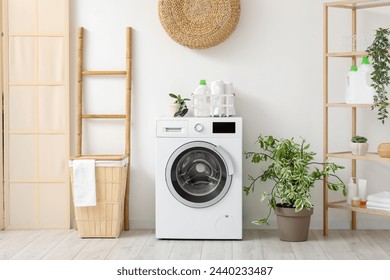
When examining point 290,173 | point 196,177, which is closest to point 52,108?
point 196,177

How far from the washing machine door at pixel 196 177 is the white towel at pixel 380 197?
3.24 feet

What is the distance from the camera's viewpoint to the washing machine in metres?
4.76

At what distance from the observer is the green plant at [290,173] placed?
4730mm

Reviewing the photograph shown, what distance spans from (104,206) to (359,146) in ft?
5.94

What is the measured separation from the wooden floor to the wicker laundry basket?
78 mm

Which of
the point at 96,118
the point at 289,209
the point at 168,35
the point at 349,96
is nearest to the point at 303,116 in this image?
the point at 349,96

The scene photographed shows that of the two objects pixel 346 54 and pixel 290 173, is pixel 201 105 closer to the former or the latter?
pixel 290 173

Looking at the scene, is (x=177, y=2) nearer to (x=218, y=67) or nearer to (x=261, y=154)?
(x=218, y=67)

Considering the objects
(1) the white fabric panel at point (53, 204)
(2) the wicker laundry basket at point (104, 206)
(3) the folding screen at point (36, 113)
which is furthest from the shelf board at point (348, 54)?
(1) the white fabric panel at point (53, 204)

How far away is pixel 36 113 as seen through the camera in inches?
206

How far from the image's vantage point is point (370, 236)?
496 cm

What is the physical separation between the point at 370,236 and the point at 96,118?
2.15 m

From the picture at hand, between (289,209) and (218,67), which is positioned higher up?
(218,67)

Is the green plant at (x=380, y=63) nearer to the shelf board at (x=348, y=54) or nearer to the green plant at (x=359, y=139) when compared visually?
the shelf board at (x=348, y=54)
